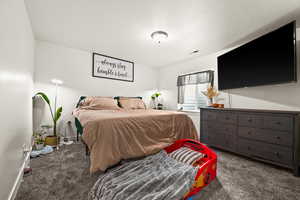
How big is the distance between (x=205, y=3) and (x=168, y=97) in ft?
10.1

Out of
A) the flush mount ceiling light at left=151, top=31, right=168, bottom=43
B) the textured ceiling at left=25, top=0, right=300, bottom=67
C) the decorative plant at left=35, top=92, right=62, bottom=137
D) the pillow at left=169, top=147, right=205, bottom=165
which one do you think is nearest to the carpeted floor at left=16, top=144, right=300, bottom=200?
the pillow at left=169, top=147, right=205, bottom=165

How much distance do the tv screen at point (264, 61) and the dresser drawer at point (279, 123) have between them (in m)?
0.56

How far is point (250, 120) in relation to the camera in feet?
6.59

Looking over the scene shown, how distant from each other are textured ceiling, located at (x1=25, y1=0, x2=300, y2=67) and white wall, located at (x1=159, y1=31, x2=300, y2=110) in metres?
0.67

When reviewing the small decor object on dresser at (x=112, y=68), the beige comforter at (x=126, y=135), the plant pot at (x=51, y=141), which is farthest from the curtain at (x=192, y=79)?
the plant pot at (x=51, y=141)

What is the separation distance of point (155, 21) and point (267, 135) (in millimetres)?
2517

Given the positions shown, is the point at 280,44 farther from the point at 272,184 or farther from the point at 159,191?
the point at 159,191

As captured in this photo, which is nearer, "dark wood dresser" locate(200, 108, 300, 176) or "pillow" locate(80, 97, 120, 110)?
"dark wood dresser" locate(200, 108, 300, 176)

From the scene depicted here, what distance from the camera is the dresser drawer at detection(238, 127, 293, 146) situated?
5.41 feet

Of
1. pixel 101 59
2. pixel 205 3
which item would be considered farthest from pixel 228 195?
pixel 101 59

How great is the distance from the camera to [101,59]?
3393mm

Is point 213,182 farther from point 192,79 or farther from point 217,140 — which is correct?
point 192,79

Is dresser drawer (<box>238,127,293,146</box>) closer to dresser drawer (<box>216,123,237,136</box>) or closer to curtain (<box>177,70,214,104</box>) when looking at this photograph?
dresser drawer (<box>216,123,237,136</box>)

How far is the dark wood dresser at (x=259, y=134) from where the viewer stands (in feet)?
5.28
